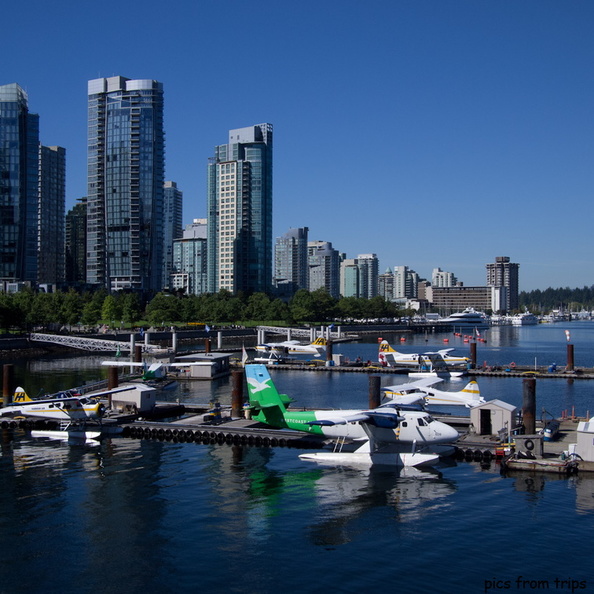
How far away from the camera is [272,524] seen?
26391 mm

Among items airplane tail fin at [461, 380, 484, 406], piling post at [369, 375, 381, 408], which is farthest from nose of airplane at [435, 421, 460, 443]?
airplane tail fin at [461, 380, 484, 406]

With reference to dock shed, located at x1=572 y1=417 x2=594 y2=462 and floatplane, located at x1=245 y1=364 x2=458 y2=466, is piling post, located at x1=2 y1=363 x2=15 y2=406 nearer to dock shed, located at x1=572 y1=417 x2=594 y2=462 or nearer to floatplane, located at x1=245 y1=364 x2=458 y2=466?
floatplane, located at x1=245 y1=364 x2=458 y2=466

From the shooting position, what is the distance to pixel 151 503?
28828mm

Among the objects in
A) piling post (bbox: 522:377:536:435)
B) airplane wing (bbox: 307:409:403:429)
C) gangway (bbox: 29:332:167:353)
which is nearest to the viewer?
airplane wing (bbox: 307:409:403:429)

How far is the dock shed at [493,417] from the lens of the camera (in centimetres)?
3897

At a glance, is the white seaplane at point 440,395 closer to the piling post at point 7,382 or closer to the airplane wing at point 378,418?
the airplane wing at point 378,418

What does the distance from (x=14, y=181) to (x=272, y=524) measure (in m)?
182

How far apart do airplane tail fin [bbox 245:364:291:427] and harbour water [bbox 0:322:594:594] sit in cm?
193

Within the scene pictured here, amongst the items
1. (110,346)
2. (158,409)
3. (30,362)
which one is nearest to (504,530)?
(158,409)

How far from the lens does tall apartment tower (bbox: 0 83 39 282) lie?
186 meters

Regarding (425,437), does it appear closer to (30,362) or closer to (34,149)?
(30,362)

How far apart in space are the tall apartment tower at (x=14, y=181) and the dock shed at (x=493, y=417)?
167692mm

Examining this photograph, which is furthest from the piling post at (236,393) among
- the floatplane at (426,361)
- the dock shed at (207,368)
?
the floatplane at (426,361)

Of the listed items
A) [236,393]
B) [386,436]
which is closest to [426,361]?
[236,393]
